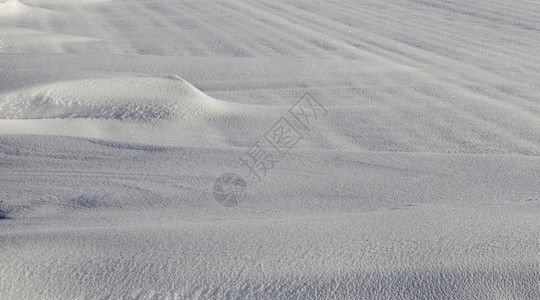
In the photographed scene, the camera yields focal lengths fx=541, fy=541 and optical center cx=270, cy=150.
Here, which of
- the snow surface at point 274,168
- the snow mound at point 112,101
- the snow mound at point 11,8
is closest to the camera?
the snow surface at point 274,168

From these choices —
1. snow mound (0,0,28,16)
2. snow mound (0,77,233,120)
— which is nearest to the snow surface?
snow mound (0,77,233,120)

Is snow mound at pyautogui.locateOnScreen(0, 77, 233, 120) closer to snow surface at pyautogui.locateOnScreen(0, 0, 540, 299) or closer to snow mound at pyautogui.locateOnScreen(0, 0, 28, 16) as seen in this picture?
snow surface at pyautogui.locateOnScreen(0, 0, 540, 299)

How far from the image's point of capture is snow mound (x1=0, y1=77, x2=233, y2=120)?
3.01m

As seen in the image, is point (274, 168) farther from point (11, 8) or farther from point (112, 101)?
point (11, 8)

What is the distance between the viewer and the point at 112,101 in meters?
3.14

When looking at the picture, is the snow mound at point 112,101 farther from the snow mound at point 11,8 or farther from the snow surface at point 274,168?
the snow mound at point 11,8

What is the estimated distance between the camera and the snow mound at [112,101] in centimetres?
301

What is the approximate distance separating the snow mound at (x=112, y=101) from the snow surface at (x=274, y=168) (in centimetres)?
1

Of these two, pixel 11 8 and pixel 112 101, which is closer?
pixel 112 101

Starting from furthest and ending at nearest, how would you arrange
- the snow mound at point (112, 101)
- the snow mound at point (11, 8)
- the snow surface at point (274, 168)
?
the snow mound at point (11, 8) < the snow mound at point (112, 101) < the snow surface at point (274, 168)

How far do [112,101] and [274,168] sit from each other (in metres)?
1.19

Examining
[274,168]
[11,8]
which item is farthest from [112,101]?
[11,8]

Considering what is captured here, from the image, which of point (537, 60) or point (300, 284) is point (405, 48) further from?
point (300, 284)

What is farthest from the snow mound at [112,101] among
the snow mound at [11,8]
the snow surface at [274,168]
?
the snow mound at [11,8]
